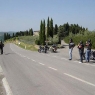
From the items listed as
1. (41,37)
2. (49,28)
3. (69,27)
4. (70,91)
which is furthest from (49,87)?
(69,27)

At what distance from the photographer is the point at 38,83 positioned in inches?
339

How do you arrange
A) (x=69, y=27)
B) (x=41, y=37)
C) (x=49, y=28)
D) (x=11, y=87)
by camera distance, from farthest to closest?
(x=69, y=27), (x=49, y=28), (x=41, y=37), (x=11, y=87)

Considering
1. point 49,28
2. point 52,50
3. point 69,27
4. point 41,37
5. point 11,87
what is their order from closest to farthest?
point 11,87
point 52,50
point 41,37
point 49,28
point 69,27

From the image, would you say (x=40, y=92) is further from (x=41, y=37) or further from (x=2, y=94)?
(x=41, y=37)

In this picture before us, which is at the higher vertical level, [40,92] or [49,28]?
[49,28]

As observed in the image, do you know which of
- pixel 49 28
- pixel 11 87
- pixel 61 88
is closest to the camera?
pixel 61 88

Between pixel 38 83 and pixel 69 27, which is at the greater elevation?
pixel 69 27

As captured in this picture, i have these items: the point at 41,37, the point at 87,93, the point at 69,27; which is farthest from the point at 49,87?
the point at 69,27

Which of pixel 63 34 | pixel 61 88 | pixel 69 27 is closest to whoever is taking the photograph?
pixel 61 88

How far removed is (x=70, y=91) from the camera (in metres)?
7.12

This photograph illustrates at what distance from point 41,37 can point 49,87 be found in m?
46.1

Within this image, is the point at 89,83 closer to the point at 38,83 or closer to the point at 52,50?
the point at 38,83

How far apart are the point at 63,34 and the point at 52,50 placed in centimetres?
7752

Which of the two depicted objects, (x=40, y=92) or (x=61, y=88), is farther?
(x=61, y=88)
